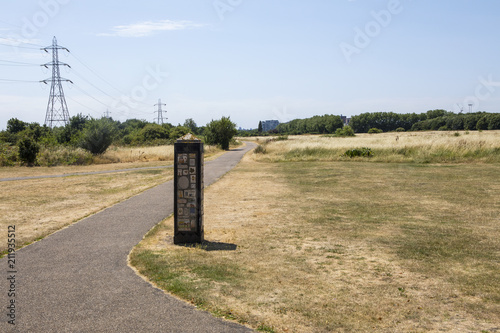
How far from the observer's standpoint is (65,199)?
12859 mm

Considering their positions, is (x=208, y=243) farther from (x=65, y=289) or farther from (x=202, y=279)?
(x=65, y=289)

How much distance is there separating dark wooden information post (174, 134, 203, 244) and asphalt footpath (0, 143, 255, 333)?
37.3 inches

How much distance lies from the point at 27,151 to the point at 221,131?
1122 inches

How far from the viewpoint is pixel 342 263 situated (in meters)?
6.25

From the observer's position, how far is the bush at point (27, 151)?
26.0 m

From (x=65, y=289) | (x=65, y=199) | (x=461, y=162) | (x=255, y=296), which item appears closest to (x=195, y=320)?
(x=255, y=296)

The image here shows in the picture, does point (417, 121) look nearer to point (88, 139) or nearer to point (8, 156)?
point (88, 139)

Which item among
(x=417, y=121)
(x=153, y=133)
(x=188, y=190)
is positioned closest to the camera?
(x=188, y=190)

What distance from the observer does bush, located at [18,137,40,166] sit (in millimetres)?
26016

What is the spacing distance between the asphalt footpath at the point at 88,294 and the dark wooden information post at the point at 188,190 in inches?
37.3

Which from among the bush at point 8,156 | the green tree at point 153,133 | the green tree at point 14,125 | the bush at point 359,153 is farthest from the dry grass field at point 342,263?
the green tree at point 14,125

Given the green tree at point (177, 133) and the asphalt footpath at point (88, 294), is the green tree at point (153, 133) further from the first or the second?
the asphalt footpath at point (88, 294)

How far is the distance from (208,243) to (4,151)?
25838mm

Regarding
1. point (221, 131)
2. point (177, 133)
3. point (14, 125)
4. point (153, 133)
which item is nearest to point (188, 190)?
point (221, 131)
